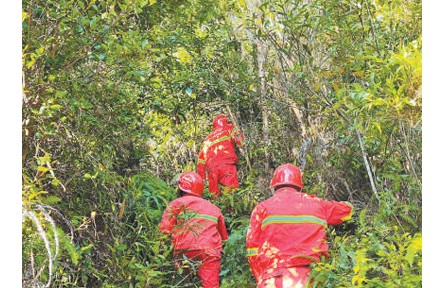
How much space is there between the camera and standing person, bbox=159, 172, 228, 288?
597 cm

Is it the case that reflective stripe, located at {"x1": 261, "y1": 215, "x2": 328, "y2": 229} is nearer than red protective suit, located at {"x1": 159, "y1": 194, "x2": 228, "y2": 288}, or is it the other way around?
reflective stripe, located at {"x1": 261, "y1": 215, "x2": 328, "y2": 229}

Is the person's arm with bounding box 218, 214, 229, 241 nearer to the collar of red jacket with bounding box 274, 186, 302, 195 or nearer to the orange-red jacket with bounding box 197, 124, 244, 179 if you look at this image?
the collar of red jacket with bounding box 274, 186, 302, 195

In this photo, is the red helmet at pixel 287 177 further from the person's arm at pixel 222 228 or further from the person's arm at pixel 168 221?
the person's arm at pixel 168 221

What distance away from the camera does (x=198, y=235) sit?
19.7 feet

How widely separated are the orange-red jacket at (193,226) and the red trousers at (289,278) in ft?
3.72

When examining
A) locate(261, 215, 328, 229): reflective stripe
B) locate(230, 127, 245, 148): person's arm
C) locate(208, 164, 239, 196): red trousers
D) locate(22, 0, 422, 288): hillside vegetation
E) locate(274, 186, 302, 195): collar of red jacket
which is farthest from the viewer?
locate(208, 164, 239, 196): red trousers

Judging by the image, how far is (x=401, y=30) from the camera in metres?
6.29

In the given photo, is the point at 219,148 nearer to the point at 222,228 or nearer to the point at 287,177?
the point at 222,228

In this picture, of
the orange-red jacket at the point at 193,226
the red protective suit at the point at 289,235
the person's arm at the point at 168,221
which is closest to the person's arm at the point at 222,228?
the orange-red jacket at the point at 193,226

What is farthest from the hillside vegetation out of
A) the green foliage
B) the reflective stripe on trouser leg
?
the reflective stripe on trouser leg

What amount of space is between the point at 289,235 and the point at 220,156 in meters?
4.02

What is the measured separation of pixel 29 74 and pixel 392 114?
9.43 feet

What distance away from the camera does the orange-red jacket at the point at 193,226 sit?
5.97 metres

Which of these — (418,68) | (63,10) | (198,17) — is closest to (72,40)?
(63,10)
